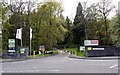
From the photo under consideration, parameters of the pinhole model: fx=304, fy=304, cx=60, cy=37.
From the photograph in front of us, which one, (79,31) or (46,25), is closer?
(46,25)

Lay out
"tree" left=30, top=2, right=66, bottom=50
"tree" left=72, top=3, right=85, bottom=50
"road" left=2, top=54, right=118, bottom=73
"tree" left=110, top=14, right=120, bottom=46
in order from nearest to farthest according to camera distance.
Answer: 1. "road" left=2, top=54, right=118, bottom=73
2. "tree" left=110, top=14, right=120, bottom=46
3. "tree" left=30, top=2, right=66, bottom=50
4. "tree" left=72, top=3, right=85, bottom=50

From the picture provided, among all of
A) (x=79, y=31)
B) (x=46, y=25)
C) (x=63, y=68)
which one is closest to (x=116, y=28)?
(x=46, y=25)

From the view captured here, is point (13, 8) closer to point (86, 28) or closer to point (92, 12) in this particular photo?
point (92, 12)

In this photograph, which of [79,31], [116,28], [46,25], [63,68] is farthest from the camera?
[79,31]

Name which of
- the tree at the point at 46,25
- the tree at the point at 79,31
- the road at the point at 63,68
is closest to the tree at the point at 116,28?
the tree at the point at 46,25

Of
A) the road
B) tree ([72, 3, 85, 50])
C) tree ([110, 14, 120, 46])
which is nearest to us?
the road

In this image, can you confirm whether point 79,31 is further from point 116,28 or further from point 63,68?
point 63,68

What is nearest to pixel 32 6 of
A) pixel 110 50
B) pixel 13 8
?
pixel 13 8

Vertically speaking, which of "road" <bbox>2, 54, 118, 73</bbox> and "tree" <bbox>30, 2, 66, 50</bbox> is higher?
"tree" <bbox>30, 2, 66, 50</bbox>

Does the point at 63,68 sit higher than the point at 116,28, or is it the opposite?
the point at 116,28

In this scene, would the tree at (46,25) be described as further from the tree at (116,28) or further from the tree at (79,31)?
the tree at (79,31)

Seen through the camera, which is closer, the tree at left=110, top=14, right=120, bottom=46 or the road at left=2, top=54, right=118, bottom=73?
the road at left=2, top=54, right=118, bottom=73

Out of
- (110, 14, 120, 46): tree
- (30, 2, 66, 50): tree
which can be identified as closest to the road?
(110, 14, 120, 46): tree

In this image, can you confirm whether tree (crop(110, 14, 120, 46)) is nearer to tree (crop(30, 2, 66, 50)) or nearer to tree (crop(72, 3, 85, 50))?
tree (crop(30, 2, 66, 50))
